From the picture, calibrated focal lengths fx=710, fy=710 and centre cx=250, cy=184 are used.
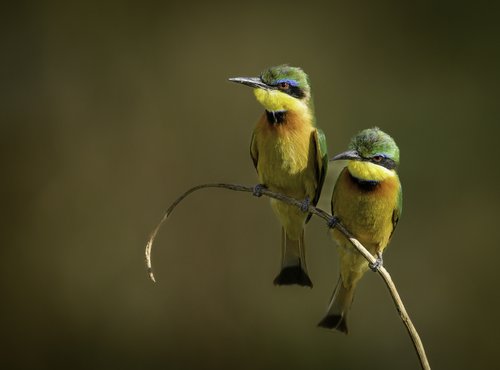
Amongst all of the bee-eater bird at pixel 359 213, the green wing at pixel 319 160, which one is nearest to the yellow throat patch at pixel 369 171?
the bee-eater bird at pixel 359 213

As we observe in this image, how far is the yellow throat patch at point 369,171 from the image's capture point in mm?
1617

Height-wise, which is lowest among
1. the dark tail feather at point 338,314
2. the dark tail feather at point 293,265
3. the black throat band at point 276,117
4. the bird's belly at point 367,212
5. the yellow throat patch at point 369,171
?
the dark tail feather at point 338,314

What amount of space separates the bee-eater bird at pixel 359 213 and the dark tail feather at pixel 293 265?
0.30ft

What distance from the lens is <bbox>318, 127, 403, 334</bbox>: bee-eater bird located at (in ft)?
5.44

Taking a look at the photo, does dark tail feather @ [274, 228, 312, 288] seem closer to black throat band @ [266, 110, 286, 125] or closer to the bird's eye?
black throat band @ [266, 110, 286, 125]

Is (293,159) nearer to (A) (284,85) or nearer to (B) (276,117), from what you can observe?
(B) (276,117)

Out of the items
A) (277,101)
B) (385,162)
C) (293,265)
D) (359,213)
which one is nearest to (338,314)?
(293,265)

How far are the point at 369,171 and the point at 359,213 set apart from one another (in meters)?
0.16

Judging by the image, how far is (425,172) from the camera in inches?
125

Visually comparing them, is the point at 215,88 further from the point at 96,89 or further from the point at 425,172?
the point at 425,172

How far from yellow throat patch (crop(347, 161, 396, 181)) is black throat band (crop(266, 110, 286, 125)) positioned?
0.26m

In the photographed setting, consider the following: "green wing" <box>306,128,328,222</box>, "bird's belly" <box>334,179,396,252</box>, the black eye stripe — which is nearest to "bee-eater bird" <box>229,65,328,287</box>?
"green wing" <box>306,128,328,222</box>

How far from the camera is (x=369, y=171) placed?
64.9 inches

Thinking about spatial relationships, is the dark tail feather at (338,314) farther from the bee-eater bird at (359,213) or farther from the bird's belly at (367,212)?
the bird's belly at (367,212)
